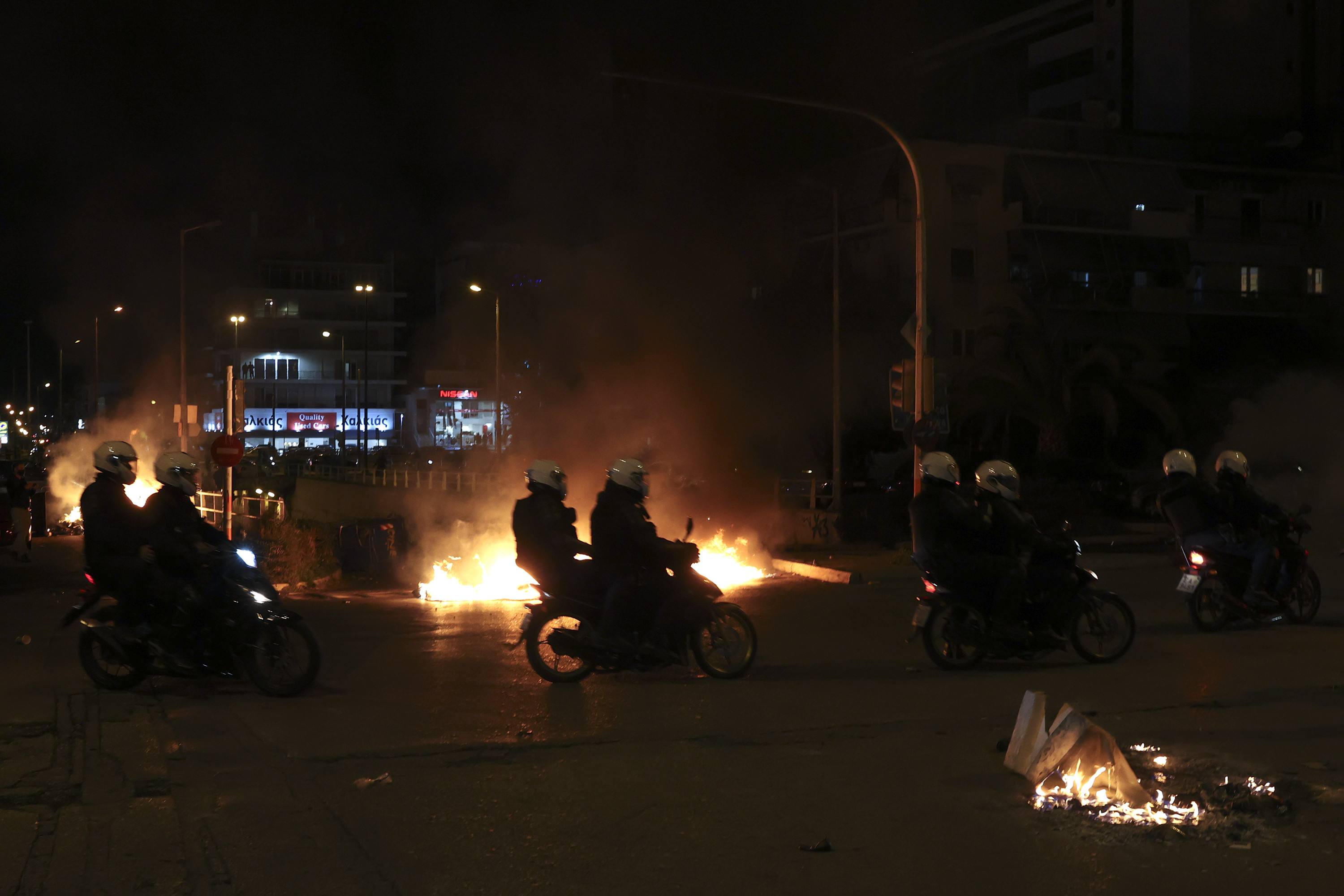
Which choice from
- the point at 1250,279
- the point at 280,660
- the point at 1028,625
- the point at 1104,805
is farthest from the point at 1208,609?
the point at 1250,279

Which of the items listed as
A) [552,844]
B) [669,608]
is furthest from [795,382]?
[552,844]

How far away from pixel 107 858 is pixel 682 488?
18.1m

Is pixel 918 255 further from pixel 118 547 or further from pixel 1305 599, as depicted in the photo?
pixel 118 547

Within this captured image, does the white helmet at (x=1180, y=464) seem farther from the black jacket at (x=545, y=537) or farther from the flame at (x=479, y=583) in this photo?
the flame at (x=479, y=583)

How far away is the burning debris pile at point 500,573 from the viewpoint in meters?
14.1

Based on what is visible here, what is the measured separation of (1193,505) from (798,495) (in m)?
13.2

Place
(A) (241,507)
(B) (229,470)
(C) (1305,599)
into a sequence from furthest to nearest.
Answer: (A) (241,507)
(B) (229,470)
(C) (1305,599)

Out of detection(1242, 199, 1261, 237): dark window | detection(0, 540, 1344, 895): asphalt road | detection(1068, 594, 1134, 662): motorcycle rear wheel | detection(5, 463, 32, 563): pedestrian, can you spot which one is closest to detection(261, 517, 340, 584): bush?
detection(5, 463, 32, 563): pedestrian

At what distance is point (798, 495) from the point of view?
2347 centimetres

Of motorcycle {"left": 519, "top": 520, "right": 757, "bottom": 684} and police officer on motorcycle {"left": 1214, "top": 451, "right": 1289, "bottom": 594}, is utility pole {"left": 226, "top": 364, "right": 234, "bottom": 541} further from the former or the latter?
police officer on motorcycle {"left": 1214, "top": 451, "right": 1289, "bottom": 594}

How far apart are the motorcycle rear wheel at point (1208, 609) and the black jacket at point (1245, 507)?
22.5 inches

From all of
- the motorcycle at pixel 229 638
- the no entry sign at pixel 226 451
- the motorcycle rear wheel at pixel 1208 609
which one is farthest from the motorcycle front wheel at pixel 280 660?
the no entry sign at pixel 226 451

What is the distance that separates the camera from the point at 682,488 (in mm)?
22609

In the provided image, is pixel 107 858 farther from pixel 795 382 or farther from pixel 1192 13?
pixel 1192 13
